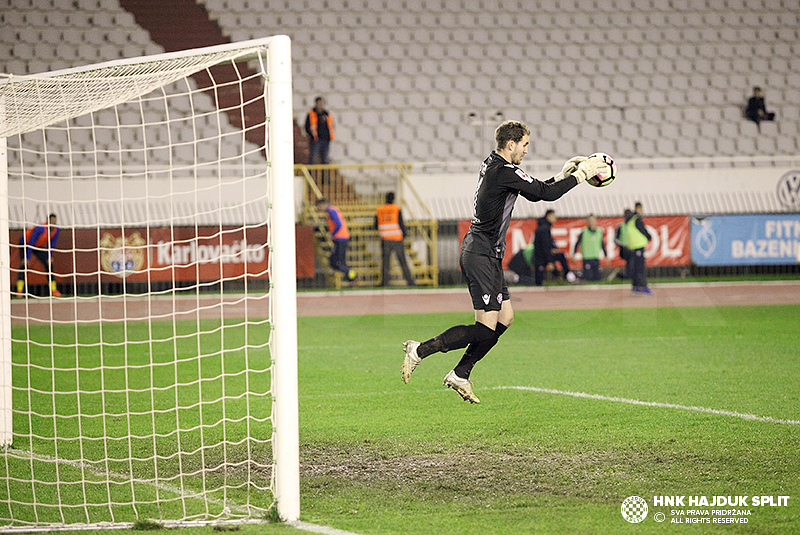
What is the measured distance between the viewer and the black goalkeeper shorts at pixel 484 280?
21.7ft

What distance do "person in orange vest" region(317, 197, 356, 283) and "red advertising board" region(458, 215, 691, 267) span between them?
2.95 metres

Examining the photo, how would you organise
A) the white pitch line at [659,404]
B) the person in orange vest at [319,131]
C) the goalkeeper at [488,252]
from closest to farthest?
the goalkeeper at [488,252] → the white pitch line at [659,404] → the person in orange vest at [319,131]

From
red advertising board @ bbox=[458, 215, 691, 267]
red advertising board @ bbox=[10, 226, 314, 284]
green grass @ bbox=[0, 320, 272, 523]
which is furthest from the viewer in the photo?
red advertising board @ bbox=[458, 215, 691, 267]

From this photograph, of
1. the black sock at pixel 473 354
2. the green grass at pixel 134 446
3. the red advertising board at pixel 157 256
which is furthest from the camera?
the red advertising board at pixel 157 256

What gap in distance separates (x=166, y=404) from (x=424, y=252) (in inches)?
529

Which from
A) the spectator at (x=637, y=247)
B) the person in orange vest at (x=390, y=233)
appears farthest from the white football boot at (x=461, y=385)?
the person in orange vest at (x=390, y=233)

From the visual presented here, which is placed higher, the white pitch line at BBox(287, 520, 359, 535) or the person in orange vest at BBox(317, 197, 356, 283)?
the person in orange vest at BBox(317, 197, 356, 283)

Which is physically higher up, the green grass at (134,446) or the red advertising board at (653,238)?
→ the red advertising board at (653,238)

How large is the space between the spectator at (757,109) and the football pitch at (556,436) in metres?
13.6

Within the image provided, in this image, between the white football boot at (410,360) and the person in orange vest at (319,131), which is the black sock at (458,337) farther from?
the person in orange vest at (319,131)

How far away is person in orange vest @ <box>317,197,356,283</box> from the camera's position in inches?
767

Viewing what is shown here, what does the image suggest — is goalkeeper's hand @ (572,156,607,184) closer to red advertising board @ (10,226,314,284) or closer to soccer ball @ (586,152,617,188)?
soccer ball @ (586,152,617,188)

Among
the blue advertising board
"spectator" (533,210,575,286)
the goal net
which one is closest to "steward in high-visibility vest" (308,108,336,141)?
"spectator" (533,210,575,286)

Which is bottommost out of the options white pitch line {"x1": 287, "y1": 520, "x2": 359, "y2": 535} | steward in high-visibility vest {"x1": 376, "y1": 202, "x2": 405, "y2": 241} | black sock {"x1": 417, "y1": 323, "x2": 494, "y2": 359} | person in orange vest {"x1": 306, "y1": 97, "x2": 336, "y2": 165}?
white pitch line {"x1": 287, "y1": 520, "x2": 359, "y2": 535}
